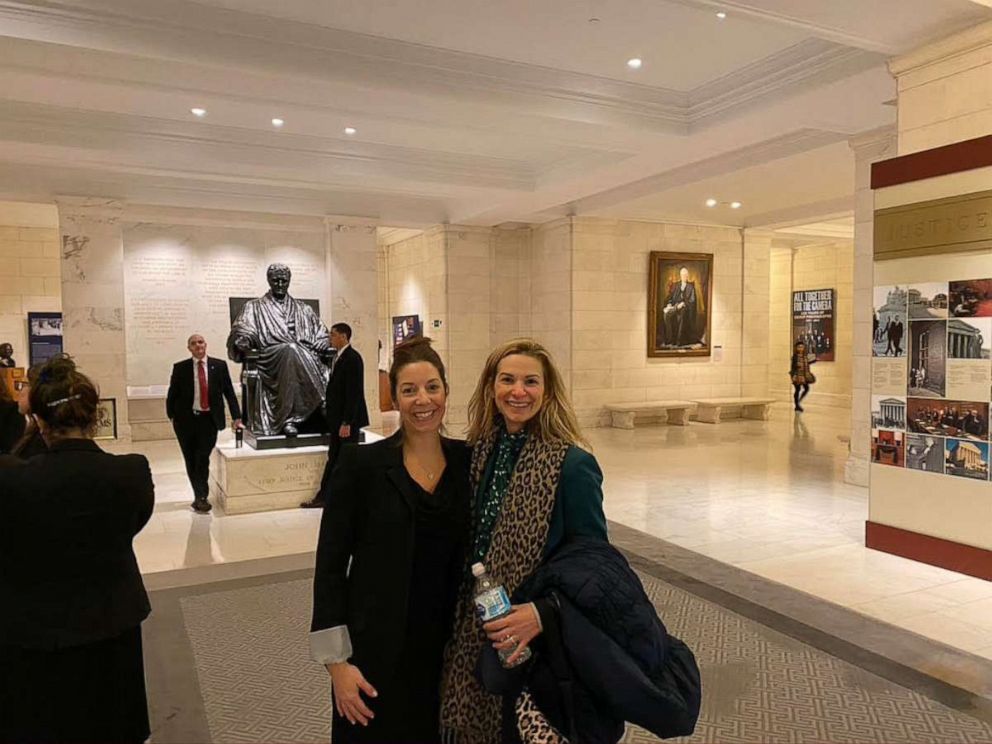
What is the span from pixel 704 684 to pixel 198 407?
16.8ft

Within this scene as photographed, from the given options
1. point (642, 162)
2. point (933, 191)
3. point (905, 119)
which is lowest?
point (933, 191)

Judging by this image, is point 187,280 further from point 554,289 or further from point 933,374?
point 933,374

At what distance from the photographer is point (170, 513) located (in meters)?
6.81

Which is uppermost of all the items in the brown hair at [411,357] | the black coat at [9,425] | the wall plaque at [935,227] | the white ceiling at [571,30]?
Answer: the white ceiling at [571,30]

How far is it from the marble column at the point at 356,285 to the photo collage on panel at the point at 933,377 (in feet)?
29.4

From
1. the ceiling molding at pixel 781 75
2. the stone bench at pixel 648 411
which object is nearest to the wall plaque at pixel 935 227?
the ceiling molding at pixel 781 75

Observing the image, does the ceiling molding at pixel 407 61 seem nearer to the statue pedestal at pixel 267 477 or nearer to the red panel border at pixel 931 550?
the statue pedestal at pixel 267 477

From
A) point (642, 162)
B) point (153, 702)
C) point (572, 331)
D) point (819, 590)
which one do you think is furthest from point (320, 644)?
point (572, 331)

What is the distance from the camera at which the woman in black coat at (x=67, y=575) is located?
2.03m

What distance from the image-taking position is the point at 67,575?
82.4 inches

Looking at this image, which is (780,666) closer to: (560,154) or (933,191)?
(933,191)

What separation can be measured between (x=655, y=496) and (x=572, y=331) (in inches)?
244

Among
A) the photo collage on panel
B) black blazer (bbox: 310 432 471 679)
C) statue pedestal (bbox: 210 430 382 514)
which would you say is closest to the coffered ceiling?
the photo collage on panel

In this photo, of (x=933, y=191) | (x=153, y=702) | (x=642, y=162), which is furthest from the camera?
(x=642, y=162)
